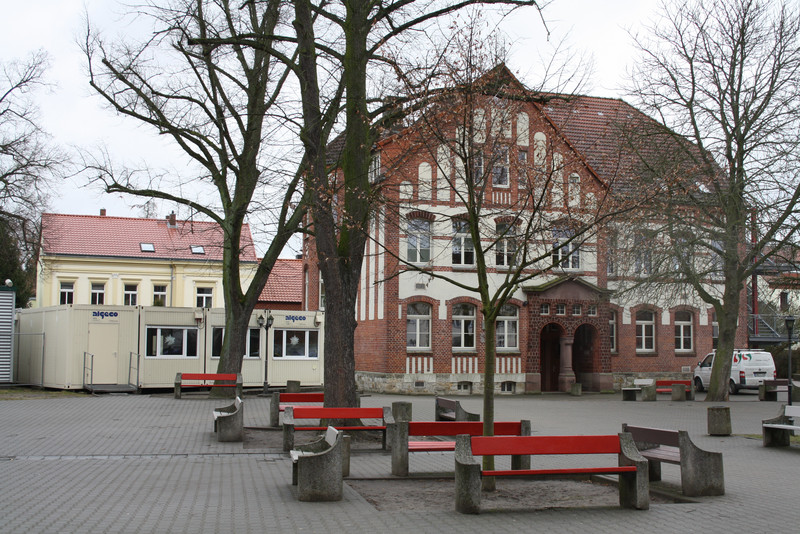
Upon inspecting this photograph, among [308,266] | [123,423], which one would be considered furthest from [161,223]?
[123,423]

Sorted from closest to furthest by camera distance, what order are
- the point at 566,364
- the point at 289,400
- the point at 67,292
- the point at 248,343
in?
the point at 289,400
the point at 248,343
the point at 566,364
the point at 67,292

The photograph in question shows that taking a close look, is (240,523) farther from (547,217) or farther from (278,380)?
(278,380)

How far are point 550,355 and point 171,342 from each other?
52.6 feet

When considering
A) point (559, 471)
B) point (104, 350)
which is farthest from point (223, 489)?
point (104, 350)

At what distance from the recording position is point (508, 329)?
3453 centimetres

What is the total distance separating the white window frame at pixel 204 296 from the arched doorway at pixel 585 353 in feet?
79.6

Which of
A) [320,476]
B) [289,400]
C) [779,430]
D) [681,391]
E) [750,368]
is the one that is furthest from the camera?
[750,368]

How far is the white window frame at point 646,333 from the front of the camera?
37938mm

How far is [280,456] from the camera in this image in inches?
518

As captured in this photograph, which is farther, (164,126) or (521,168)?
(164,126)

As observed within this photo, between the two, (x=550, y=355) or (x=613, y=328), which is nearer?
(x=550, y=355)

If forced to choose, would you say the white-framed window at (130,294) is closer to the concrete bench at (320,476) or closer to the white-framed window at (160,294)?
the white-framed window at (160,294)

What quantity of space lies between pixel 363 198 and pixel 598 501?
669cm

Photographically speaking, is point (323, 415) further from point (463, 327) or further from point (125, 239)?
point (125, 239)
